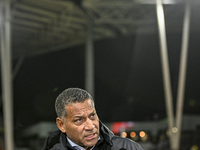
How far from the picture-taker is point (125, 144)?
1744 millimetres

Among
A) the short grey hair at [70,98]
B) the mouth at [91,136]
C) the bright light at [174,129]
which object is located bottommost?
the bright light at [174,129]

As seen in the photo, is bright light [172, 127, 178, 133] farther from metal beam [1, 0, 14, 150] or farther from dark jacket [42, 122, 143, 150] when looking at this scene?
dark jacket [42, 122, 143, 150]

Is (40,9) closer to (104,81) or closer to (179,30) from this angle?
(179,30)

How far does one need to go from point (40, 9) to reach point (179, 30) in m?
6.78

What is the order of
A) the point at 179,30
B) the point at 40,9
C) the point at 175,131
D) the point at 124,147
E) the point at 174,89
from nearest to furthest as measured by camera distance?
the point at 124,147 → the point at 175,131 → the point at 40,9 → the point at 179,30 → the point at 174,89

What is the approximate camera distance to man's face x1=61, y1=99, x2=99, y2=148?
5.54ft

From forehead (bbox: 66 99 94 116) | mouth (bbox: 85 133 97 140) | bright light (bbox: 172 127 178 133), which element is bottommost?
bright light (bbox: 172 127 178 133)

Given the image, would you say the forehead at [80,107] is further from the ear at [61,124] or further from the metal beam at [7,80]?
the metal beam at [7,80]

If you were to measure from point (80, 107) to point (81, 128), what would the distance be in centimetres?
13

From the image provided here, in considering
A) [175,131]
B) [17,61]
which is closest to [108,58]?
[17,61]

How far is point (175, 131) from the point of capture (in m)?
8.78

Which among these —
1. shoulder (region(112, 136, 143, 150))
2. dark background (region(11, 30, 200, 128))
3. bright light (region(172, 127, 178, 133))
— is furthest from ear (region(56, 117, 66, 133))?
dark background (region(11, 30, 200, 128))

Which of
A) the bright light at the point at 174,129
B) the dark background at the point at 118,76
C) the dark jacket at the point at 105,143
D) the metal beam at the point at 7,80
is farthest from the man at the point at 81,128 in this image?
the dark background at the point at 118,76

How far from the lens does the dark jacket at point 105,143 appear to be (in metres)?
1.73
